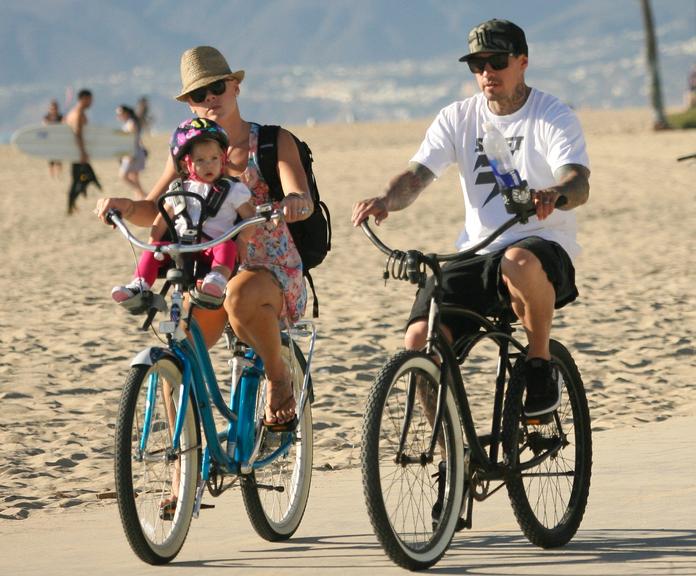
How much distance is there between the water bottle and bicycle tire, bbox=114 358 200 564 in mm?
1086

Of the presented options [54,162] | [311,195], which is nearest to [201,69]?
[311,195]

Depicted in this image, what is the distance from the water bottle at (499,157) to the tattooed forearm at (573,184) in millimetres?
129

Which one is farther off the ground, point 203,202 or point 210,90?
point 210,90

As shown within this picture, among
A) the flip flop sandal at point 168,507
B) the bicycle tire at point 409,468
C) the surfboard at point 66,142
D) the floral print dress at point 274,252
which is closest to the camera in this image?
the bicycle tire at point 409,468

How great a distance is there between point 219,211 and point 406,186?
0.61 m

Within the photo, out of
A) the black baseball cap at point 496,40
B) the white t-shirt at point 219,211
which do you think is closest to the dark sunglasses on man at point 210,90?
the white t-shirt at point 219,211

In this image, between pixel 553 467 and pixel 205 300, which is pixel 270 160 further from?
pixel 553 467

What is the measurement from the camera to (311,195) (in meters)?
5.37

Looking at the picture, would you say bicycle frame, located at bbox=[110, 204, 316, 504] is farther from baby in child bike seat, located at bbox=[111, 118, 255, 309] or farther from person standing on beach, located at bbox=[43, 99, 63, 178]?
person standing on beach, located at bbox=[43, 99, 63, 178]

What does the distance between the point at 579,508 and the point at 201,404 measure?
1.28 meters

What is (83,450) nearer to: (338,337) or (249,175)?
(249,175)

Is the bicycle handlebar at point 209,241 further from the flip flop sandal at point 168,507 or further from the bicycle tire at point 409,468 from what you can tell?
the flip flop sandal at point 168,507

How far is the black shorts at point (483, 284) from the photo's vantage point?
16.8 feet

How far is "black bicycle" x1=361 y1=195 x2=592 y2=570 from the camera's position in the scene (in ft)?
15.4
